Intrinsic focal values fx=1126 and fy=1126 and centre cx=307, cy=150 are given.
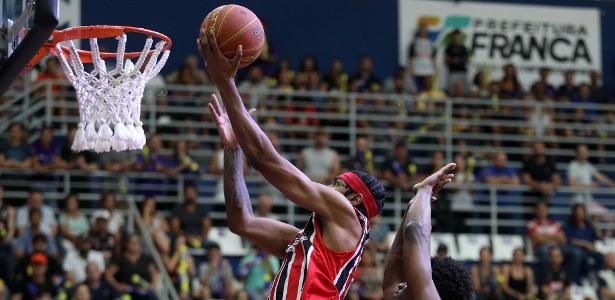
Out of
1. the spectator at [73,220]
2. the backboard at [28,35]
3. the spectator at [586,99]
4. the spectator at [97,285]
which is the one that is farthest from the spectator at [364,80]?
the backboard at [28,35]

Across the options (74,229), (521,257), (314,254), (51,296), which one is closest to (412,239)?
(314,254)

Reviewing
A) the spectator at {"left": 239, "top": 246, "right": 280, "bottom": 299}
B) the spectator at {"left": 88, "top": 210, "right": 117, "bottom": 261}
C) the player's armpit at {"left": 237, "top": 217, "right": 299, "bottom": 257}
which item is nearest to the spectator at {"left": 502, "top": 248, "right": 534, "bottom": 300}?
the spectator at {"left": 239, "top": 246, "right": 280, "bottom": 299}

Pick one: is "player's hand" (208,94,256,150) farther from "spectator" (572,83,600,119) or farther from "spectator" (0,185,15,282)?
"spectator" (572,83,600,119)

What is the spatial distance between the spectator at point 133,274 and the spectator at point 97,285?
67mm

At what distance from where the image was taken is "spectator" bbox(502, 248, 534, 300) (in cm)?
1494

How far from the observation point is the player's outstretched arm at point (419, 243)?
16.2ft

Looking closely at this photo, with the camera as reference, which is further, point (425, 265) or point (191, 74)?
point (191, 74)

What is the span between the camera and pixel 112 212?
1433cm

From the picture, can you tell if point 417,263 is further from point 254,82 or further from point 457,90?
point 457,90

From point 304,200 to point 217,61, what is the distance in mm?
837

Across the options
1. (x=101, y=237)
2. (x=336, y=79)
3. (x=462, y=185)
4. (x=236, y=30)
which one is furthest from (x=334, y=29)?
(x=236, y=30)

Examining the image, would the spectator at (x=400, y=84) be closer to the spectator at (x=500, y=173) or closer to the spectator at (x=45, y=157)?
the spectator at (x=500, y=173)

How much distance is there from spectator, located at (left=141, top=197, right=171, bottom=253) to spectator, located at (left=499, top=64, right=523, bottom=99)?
6.62 meters

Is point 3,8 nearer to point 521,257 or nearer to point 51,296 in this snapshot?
point 51,296
